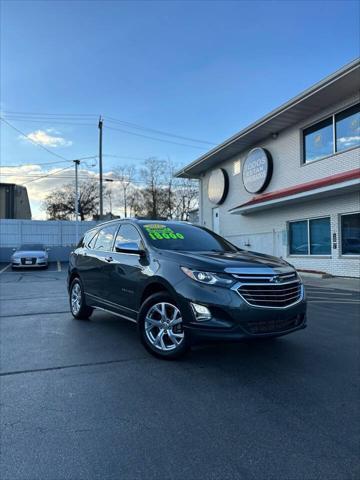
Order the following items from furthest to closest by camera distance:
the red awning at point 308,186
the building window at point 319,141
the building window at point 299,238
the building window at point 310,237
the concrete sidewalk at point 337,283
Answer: the building window at point 299,238, the building window at point 310,237, the building window at point 319,141, the red awning at point 308,186, the concrete sidewalk at point 337,283

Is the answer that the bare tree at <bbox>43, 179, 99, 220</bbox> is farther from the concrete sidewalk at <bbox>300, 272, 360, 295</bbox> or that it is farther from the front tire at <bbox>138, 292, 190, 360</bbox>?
the front tire at <bbox>138, 292, 190, 360</bbox>

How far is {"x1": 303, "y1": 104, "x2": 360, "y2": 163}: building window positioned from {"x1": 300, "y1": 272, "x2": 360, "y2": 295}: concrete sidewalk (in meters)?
4.82

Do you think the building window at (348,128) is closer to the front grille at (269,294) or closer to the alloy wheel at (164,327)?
the front grille at (269,294)

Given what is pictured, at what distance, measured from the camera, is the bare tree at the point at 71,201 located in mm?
58844

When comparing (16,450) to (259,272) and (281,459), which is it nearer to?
(281,459)

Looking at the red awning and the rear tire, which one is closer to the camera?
the rear tire

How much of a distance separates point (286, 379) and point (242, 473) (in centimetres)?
175

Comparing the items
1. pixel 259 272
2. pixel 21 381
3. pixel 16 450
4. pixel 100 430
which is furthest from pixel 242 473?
pixel 21 381

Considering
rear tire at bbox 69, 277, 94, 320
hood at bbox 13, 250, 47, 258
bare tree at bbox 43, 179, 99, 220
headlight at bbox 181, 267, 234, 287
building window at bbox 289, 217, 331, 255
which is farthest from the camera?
bare tree at bbox 43, 179, 99, 220

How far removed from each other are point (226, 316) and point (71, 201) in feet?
189

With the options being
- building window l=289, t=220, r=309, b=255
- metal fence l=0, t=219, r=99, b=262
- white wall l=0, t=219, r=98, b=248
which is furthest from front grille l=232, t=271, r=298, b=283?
white wall l=0, t=219, r=98, b=248

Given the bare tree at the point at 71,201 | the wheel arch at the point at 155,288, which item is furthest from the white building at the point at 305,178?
the bare tree at the point at 71,201

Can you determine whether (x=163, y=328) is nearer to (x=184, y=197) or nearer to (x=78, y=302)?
(x=78, y=302)

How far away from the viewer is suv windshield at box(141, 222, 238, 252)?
17.2 feet
